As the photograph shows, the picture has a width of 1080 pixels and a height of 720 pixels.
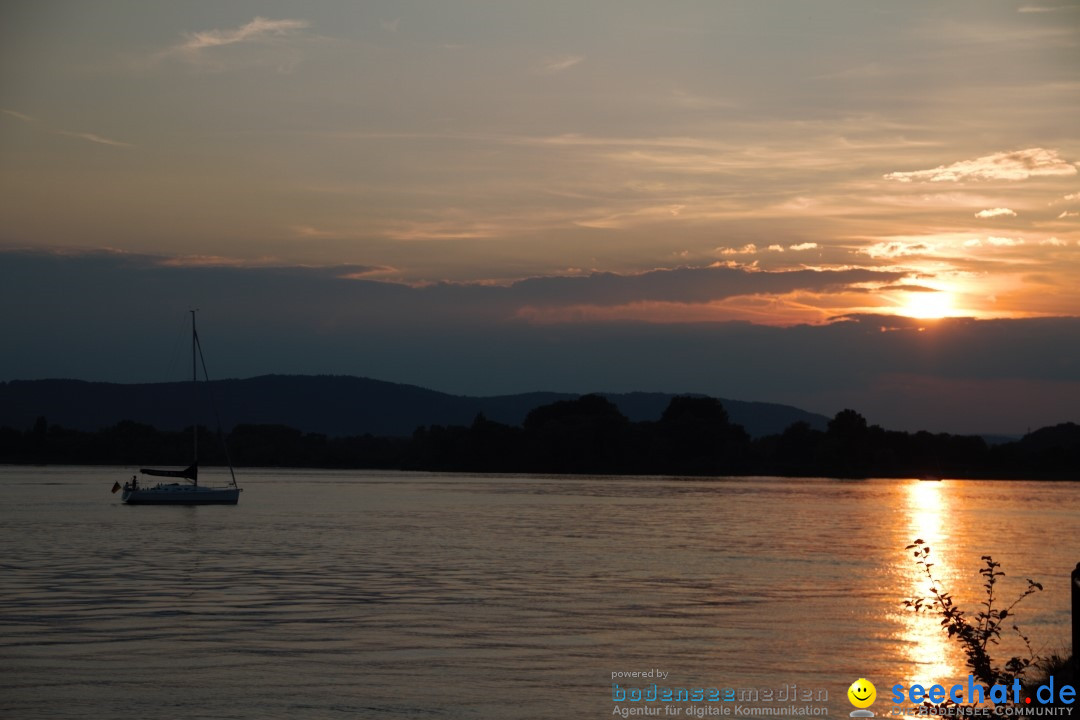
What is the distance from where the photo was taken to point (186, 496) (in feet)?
320

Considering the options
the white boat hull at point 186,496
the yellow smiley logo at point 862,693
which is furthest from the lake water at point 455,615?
the white boat hull at point 186,496

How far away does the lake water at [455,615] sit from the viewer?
23.2 meters

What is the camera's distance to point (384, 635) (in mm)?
29812

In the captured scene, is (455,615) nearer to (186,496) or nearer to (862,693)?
(862,693)

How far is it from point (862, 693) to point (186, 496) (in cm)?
8189

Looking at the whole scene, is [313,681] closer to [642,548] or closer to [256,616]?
[256,616]

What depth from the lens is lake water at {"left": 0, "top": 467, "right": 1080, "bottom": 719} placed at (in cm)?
2320

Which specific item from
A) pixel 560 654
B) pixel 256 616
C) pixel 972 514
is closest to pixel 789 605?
pixel 560 654

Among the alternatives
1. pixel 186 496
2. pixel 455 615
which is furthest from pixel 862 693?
pixel 186 496

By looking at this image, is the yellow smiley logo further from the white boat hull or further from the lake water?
the white boat hull

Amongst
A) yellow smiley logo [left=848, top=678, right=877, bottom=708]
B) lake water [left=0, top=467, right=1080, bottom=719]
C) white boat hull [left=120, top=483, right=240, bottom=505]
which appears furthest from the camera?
white boat hull [left=120, top=483, right=240, bottom=505]

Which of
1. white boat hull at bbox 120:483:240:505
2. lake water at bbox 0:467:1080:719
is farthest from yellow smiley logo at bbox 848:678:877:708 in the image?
white boat hull at bbox 120:483:240:505

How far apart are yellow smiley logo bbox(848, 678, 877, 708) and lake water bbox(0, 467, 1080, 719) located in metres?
0.26

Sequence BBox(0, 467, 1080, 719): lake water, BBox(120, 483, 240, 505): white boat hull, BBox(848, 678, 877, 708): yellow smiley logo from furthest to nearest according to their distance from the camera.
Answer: BBox(120, 483, 240, 505): white boat hull, BBox(0, 467, 1080, 719): lake water, BBox(848, 678, 877, 708): yellow smiley logo
